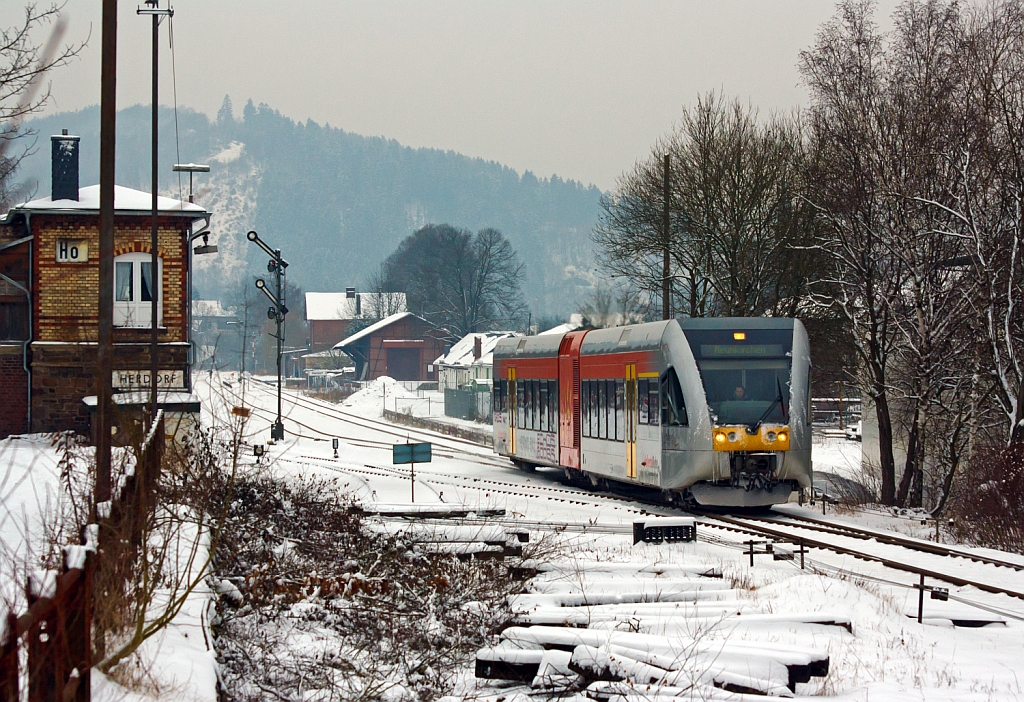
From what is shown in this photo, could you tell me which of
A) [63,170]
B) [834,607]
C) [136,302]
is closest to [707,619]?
[834,607]

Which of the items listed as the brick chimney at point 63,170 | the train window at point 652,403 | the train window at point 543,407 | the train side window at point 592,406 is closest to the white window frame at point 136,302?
the brick chimney at point 63,170

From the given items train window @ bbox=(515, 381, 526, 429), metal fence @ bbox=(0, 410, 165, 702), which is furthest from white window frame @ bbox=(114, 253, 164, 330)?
→ metal fence @ bbox=(0, 410, 165, 702)

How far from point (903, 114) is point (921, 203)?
179 cm

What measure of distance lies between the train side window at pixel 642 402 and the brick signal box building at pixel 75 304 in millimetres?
15609

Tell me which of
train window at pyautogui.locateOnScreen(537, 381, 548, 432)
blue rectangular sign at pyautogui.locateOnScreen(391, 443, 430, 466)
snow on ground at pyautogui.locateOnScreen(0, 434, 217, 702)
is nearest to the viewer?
snow on ground at pyautogui.locateOnScreen(0, 434, 217, 702)

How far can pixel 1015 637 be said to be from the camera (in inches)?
378

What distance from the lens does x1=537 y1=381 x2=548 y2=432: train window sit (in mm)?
25984

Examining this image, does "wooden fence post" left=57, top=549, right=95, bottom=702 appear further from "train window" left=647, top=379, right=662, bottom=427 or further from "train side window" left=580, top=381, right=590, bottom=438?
"train side window" left=580, top=381, right=590, bottom=438

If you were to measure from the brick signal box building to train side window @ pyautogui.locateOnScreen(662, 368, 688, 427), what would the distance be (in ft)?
54.7

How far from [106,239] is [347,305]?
381ft

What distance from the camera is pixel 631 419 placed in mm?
20609

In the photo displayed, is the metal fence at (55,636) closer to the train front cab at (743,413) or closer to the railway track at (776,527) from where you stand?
the railway track at (776,527)

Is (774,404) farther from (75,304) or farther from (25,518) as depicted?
(75,304)

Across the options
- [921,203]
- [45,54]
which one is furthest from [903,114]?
[45,54]
